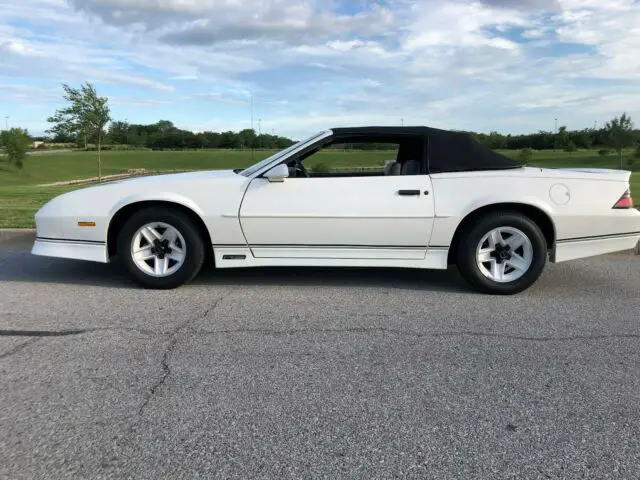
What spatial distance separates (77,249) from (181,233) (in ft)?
3.29

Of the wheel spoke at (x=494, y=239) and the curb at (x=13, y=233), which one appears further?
the curb at (x=13, y=233)

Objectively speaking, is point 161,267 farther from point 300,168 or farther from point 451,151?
point 451,151

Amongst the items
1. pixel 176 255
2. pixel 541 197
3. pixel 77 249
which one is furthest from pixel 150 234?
pixel 541 197

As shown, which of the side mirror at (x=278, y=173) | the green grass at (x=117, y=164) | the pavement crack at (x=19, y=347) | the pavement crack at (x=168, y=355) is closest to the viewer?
the pavement crack at (x=168, y=355)

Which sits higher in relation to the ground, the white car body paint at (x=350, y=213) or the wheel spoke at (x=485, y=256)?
the white car body paint at (x=350, y=213)

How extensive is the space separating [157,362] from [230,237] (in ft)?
5.93

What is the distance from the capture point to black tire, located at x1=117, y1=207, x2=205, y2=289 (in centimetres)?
508

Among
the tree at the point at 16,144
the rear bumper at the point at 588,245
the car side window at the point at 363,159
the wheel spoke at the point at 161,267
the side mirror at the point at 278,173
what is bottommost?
the wheel spoke at the point at 161,267

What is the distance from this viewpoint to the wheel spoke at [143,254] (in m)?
5.15

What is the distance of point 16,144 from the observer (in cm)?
4550

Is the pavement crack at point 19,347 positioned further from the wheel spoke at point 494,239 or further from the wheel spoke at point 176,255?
the wheel spoke at point 494,239

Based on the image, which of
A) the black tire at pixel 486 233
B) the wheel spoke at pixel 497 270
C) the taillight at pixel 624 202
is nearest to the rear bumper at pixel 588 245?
the black tire at pixel 486 233

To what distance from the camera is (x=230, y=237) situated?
5.09 m

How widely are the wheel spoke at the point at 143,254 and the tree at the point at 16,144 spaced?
47.2 meters
